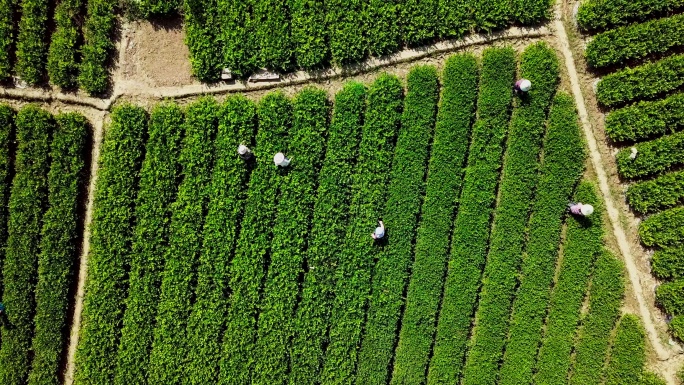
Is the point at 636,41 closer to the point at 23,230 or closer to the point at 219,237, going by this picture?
the point at 219,237

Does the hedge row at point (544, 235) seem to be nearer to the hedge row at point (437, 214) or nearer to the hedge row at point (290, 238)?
the hedge row at point (437, 214)

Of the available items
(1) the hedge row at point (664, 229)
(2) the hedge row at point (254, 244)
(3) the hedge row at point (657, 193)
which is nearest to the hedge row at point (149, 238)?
(2) the hedge row at point (254, 244)

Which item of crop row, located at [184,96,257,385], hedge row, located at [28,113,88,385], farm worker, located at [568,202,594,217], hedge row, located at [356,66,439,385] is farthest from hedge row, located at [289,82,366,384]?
hedge row, located at [28,113,88,385]

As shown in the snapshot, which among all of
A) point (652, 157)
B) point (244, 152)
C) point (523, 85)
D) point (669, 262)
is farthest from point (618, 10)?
point (244, 152)

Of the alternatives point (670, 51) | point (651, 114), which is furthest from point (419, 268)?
point (670, 51)

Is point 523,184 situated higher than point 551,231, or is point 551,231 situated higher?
point 523,184

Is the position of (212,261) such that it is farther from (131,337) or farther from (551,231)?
(551,231)

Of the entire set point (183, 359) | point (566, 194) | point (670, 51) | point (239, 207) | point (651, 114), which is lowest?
point (183, 359)
